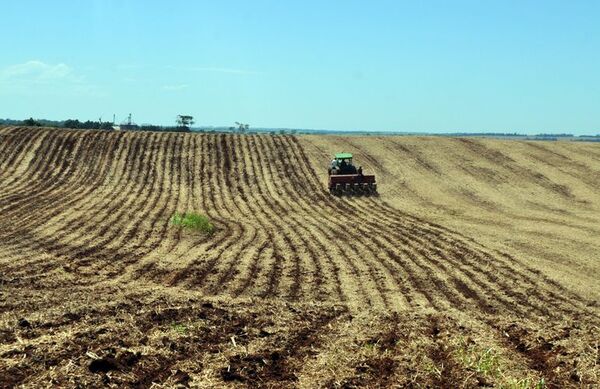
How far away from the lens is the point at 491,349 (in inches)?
320

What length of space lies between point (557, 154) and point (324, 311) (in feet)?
121

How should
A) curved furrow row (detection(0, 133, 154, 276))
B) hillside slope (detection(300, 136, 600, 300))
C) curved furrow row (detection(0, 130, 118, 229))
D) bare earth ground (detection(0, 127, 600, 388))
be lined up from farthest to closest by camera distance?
curved furrow row (detection(0, 130, 118, 229)) < hillside slope (detection(300, 136, 600, 300)) < curved furrow row (detection(0, 133, 154, 276)) < bare earth ground (detection(0, 127, 600, 388))

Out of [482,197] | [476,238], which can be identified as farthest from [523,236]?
[482,197]

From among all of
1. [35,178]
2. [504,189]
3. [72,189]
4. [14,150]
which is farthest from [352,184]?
[14,150]

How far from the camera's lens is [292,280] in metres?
13.2

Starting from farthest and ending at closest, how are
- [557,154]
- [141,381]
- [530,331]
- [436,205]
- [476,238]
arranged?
[557,154]
[436,205]
[476,238]
[530,331]
[141,381]

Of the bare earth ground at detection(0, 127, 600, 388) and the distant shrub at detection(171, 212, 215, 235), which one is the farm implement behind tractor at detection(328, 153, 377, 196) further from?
the distant shrub at detection(171, 212, 215, 235)

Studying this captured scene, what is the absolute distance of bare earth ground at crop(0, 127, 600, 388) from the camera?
23.8ft

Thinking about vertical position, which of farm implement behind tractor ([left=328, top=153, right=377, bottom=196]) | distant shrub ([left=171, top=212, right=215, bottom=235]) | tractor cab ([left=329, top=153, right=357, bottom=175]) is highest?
tractor cab ([left=329, top=153, right=357, bottom=175])

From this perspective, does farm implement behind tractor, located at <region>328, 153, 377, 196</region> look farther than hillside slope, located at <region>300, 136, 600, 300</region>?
Yes

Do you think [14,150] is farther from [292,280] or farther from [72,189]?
[292,280]

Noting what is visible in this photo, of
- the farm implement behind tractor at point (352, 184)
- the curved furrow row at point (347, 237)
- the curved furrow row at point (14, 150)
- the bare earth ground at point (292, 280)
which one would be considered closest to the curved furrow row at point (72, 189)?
the bare earth ground at point (292, 280)

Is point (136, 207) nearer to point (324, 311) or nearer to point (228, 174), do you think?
point (228, 174)

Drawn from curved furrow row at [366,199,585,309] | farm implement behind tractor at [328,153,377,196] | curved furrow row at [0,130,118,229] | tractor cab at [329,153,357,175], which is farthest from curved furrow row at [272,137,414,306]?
curved furrow row at [0,130,118,229]
